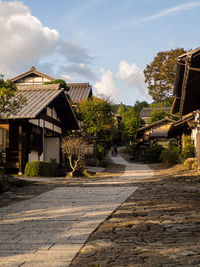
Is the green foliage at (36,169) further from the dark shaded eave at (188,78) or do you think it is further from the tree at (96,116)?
the tree at (96,116)

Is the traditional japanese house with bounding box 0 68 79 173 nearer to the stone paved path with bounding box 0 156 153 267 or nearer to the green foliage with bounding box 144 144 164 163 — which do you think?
the stone paved path with bounding box 0 156 153 267

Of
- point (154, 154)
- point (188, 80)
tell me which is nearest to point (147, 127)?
point (154, 154)

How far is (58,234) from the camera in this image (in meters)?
4.36

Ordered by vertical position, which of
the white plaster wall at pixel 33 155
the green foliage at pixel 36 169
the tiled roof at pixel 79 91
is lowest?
the green foliage at pixel 36 169

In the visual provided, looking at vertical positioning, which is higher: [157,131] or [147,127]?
[147,127]

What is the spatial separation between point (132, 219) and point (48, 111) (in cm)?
1489

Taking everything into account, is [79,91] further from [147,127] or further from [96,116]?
[96,116]

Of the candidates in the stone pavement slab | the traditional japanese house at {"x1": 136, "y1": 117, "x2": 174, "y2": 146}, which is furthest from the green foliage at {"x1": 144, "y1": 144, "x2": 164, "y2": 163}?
the stone pavement slab

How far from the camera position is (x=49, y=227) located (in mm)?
4840

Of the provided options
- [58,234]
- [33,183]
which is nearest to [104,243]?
[58,234]

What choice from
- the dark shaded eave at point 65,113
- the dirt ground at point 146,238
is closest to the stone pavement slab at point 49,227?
the dirt ground at point 146,238

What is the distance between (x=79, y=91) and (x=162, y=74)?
426 inches

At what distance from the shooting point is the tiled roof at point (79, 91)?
36594mm

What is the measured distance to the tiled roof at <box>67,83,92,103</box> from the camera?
36.6 metres
